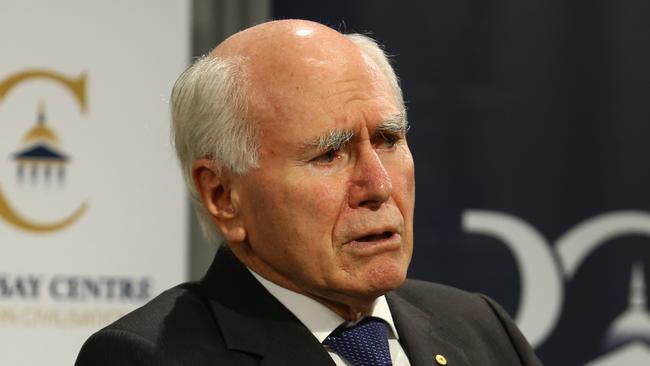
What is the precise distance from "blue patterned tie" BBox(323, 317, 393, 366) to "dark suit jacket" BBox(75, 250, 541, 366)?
4 centimetres

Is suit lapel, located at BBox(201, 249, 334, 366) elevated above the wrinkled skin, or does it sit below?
below

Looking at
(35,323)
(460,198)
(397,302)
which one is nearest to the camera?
(397,302)

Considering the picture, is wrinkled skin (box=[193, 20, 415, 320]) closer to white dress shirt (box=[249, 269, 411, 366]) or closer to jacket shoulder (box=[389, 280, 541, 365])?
white dress shirt (box=[249, 269, 411, 366])

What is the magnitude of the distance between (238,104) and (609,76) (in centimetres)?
207

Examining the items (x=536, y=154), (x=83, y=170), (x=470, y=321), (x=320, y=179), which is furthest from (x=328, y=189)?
(x=536, y=154)

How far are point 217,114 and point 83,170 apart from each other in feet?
3.71

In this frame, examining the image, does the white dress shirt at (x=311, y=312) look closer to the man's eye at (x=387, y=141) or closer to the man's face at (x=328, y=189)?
the man's face at (x=328, y=189)

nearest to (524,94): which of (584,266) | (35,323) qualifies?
(584,266)

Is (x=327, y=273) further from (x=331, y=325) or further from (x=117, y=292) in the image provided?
(x=117, y=292)

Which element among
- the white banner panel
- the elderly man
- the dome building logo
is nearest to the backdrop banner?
the white banner panel

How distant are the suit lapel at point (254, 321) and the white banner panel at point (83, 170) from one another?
985mm

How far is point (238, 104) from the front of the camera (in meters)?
1.88

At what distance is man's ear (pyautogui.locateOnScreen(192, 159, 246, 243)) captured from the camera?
6.31 feet

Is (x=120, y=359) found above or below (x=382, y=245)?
below
